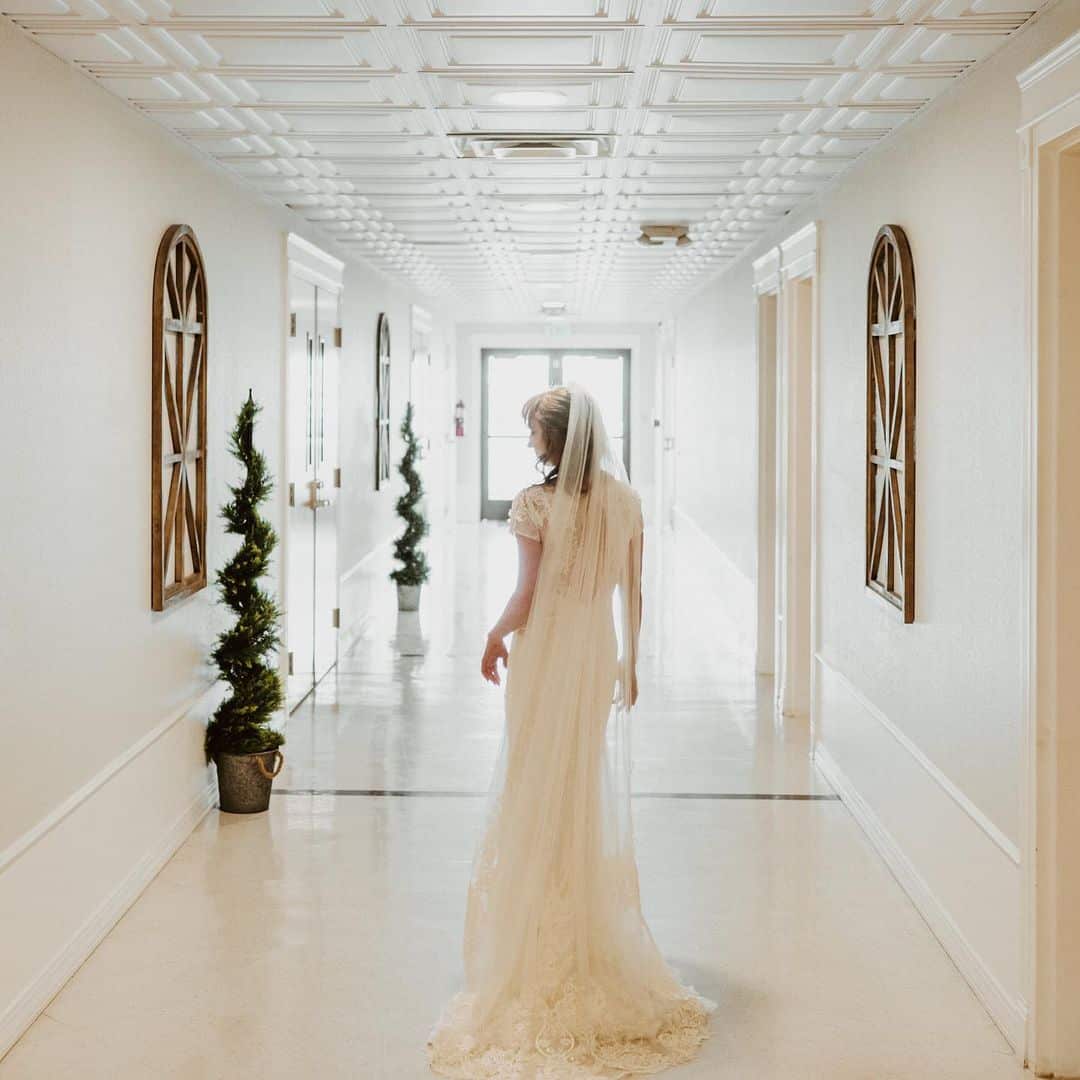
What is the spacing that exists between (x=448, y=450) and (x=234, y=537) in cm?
1206

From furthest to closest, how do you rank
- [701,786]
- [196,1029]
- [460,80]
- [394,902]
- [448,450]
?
[448,450] → [701,786] → [394,902] → [460,80] → [196,1029]

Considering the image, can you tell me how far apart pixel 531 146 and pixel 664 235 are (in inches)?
98.5

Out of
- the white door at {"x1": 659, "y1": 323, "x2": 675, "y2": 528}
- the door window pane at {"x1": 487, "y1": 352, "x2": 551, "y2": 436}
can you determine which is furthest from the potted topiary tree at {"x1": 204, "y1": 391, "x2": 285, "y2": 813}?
A: the door window pane at {"x1": 487, "y1": 352, "x2": 551, "y2": 436}

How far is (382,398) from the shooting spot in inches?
417

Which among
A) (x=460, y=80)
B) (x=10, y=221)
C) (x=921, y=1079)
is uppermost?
(x=460, y=80)

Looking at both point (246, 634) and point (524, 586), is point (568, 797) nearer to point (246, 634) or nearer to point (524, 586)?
point (524, 586)

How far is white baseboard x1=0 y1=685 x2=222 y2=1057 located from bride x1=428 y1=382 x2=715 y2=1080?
1058 millimetres

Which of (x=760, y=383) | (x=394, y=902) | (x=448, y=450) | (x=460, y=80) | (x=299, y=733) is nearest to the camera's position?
(x=460, y=80)

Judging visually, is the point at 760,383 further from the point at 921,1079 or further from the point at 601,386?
the point at 601,386

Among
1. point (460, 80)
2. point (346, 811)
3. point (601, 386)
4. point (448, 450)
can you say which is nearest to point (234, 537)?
point (346, 811)

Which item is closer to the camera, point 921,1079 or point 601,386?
point 921,1079

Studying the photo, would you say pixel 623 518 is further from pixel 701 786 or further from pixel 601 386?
pixel 601 386

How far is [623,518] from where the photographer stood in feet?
11.7

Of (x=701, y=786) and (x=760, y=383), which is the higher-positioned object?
(x=760, y=383)
